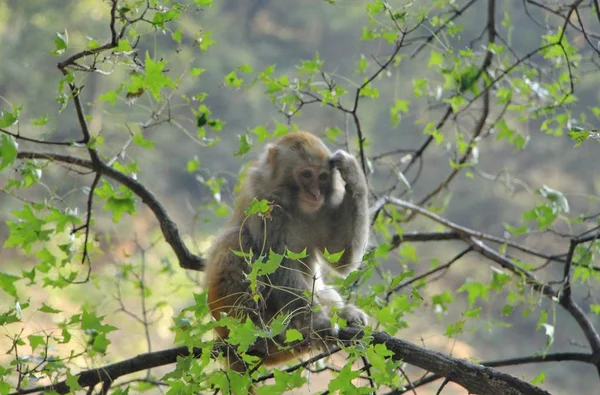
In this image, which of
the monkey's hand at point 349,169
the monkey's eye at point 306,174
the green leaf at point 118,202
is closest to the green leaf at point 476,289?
the monkey's hand at point 349,169

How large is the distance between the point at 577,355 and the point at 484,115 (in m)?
1.59

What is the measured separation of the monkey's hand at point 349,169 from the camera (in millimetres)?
3168

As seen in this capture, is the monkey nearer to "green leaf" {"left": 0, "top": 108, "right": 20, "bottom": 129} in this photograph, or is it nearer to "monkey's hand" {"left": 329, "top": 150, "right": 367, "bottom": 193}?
"monkey's hand" {"left": 329, "top": 150, "right": 367, "bottom": 193}

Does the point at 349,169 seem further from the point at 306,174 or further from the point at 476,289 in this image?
the point at 476,289

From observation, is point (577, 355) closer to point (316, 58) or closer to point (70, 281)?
point (316, 58)

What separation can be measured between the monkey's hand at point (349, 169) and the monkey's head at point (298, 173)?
8 cm

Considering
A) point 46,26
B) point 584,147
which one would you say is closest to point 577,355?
point 46,26

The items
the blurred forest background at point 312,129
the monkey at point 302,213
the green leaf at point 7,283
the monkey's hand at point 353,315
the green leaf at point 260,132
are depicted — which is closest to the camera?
the green leaf at point 7,283

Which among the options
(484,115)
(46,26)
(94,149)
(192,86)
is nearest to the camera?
(94,149)

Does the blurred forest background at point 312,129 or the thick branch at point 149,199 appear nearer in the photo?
the thick branch at point 149,199

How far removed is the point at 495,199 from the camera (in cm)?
966

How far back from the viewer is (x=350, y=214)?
3.23 meters

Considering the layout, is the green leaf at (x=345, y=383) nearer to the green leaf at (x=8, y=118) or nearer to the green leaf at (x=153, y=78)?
the green leaf at (x=153, y=78)

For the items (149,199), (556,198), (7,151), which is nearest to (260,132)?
(149,199)
